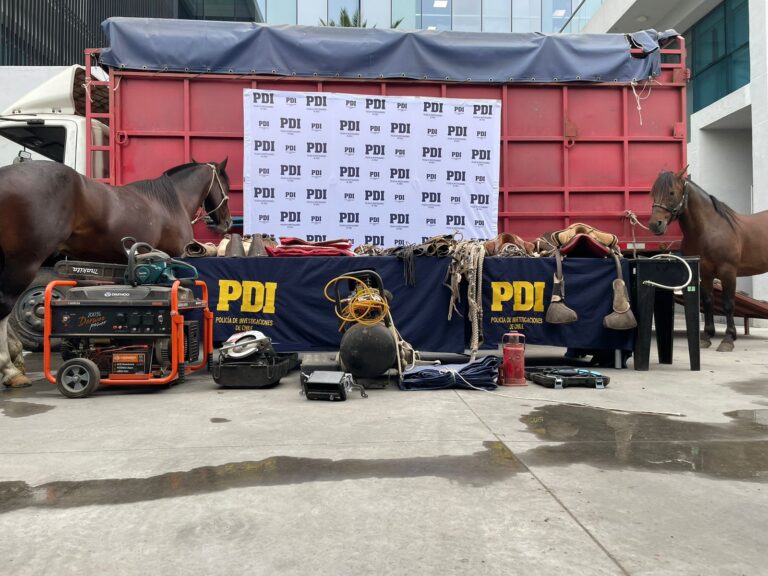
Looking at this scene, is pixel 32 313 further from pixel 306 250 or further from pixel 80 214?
pixel 306 250

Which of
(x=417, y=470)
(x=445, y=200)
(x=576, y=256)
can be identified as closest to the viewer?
(x=417, y=470)

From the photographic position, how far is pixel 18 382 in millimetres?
5531

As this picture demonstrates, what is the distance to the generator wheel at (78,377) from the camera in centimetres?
504

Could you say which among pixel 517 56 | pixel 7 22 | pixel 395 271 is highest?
pixel 7 22

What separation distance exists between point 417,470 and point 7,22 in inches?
843

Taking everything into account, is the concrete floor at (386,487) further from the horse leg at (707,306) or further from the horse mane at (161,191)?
the horse leg at (707,306)

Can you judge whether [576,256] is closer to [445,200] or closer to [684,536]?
[445,200]

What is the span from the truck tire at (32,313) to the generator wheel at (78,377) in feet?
8.24

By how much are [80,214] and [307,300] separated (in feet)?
7.94

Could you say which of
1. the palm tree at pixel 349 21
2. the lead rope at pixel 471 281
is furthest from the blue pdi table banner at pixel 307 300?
the palm tree at pixel 349 21

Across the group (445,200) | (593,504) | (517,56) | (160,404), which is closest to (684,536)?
(593,504)

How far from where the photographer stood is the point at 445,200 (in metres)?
8.31

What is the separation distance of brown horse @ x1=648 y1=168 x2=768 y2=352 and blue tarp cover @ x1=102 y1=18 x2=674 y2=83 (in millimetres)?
1921

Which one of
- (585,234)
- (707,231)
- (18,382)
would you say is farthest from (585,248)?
(18,382)
